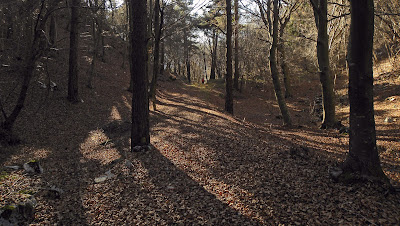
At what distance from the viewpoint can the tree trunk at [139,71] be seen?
7.50 metres

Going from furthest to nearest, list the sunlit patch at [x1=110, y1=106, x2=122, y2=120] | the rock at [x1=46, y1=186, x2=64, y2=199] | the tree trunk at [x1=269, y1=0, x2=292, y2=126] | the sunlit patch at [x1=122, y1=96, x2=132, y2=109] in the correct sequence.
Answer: the sunlit patch at [x1=122, y1=96, x2=132, y2=109] → the sunlit patch at [x1=110, y1=106, x2=122, y2=120] → the tree trunk at [x1=269, y1=0, x2=292, y2=126] → the rock at [x1=46, y1=186, x2=64, y2=199]

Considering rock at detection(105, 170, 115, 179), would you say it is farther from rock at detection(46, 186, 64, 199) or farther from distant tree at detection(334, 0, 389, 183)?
distant tree at detection(334, 0, 389, 183)

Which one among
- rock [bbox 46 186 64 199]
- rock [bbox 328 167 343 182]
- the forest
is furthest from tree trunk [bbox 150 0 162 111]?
rock [bbox 328 167 343 182]

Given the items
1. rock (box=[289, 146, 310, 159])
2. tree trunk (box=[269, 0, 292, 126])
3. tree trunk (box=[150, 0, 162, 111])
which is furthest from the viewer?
tree trunk (box=[150, 0, 162, 111])

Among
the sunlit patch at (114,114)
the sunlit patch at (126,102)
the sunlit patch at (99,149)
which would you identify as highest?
the sunlit patch at (126,102)

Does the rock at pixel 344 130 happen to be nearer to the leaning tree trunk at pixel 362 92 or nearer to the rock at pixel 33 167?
the leaning tree trunk at pixel 362 92

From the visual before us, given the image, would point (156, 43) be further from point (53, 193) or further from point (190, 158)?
point (53, 193)

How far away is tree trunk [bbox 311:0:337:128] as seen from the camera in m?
9.70

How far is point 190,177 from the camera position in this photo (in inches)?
240

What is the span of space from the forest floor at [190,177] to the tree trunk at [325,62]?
2.68 ft

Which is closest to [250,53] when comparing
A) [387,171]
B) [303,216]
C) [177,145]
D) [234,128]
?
[234,128]

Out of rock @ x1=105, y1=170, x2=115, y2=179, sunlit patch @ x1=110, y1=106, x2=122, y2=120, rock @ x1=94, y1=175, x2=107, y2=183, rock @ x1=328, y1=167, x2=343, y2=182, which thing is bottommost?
rock @ x1=94, y1=175, x2=107, y2=183

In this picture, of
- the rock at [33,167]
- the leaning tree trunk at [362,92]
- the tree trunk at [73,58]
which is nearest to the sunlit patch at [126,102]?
the tree trunk at [73,58]

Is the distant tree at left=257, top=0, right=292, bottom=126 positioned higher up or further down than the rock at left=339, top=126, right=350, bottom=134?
higher up
